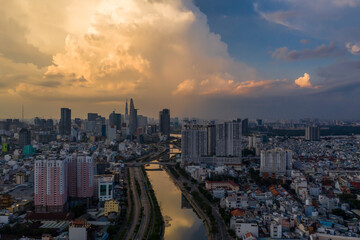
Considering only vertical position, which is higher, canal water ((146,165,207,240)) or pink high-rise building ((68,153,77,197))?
pink high-rise building ((68,153,77,197))

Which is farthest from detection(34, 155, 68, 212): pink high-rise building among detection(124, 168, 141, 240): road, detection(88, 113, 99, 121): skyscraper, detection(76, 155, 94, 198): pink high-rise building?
detection(88, 113, 99, 121): skyscraper

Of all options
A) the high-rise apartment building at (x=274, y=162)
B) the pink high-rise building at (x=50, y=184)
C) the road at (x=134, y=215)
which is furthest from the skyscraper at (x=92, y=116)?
the pink high-rise building at (x=50, y=184)

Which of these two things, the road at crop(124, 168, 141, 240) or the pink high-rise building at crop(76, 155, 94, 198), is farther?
the pink high-rise building at crop(76, 155, 94, 198)

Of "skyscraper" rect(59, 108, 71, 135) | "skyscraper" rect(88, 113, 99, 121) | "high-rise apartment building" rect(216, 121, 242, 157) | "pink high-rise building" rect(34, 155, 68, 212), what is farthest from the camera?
"skyscraper" rect(88, 113, 99, 121)

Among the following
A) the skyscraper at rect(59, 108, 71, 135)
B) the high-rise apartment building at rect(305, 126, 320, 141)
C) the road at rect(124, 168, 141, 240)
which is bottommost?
the road at rect(124, 168, 141, 240)

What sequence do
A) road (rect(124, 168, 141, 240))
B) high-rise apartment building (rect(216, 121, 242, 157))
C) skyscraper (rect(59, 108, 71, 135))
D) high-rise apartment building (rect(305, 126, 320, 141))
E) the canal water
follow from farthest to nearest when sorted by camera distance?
skyscraper (rect(59, 108, 71, 135)), high-rise apartment building (rect(305, 126, 320, 141)), high-rise apartment building (rect(216, 121, 242, 157)), the canal water, road (rect(124, 168, 141, 240))

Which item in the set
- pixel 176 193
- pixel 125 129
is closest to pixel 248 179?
pixel 176 193

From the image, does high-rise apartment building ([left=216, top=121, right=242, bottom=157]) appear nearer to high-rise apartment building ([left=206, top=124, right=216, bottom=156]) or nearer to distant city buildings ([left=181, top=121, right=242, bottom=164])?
distant city buildings ([left=181, top=121, right=242, bottom=164])
